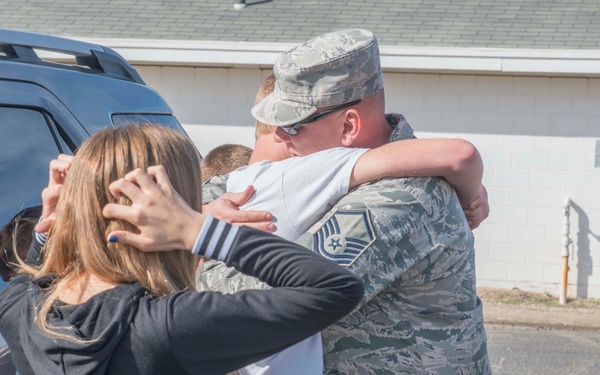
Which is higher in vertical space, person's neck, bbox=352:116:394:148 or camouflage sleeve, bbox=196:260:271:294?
person's neck, bbox=352:116:394:148

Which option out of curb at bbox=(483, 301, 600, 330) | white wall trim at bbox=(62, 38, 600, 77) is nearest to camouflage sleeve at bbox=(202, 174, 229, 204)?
curb at bbox=(483, 301, 600, 330)

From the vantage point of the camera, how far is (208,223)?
69.6 inches

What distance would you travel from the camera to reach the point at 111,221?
183 cm

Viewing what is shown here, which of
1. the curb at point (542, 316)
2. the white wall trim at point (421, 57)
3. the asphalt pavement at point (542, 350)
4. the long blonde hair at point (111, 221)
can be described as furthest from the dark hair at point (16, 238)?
the white wall trim at point (421, 57)

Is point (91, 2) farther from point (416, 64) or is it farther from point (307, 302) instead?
point (307, 302)

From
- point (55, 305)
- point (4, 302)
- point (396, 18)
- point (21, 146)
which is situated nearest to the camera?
point (55, 305)

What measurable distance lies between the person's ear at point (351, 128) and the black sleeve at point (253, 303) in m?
0.56

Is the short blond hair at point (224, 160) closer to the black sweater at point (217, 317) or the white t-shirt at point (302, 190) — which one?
the white t-shirt at point (302, 190)

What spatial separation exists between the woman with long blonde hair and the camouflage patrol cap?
16.5 inches

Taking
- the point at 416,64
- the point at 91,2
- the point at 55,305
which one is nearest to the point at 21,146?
the point at 55,305

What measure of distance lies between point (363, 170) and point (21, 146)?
122 centimetres

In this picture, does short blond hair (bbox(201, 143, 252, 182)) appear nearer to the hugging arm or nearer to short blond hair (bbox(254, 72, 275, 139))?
short blond hair (bbox(254, 72, 275, 139))

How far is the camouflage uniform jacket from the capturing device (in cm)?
208

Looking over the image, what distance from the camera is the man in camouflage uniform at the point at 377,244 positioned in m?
2.09
